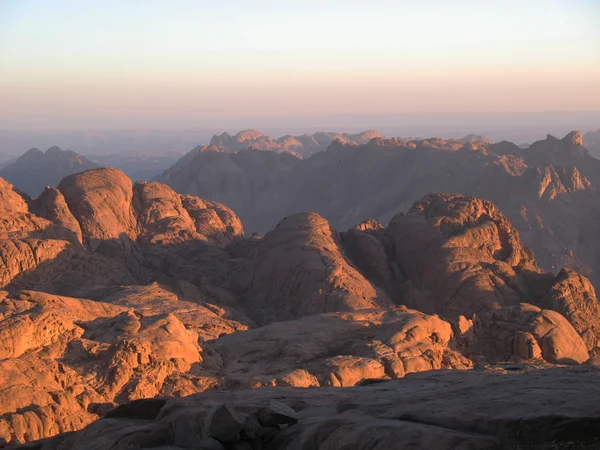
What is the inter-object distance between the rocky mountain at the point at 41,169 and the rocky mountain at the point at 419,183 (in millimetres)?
18403

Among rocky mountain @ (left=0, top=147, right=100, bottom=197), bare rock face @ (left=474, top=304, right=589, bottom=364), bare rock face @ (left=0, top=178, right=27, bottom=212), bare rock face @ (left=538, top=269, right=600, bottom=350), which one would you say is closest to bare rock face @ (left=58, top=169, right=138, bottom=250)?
bare rock face @ (left=0, top=178, right=27, bottom=212)

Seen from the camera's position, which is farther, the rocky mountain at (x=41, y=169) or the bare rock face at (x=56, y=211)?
the rocky mountain at (x=41, y=169)

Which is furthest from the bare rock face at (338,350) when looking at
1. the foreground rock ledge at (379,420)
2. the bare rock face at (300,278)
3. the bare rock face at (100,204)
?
the bare rock face at (100,204)

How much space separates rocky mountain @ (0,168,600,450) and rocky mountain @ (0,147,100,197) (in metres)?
67.2

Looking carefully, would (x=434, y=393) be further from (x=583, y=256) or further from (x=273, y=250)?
(x=583, y=256)

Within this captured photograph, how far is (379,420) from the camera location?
8930mm

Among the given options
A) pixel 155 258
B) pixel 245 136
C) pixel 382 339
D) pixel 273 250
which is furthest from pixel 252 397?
pixel 245 136

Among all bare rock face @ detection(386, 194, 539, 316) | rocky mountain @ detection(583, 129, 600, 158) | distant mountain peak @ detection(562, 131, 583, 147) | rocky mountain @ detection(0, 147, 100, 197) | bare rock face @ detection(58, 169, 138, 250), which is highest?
distant mountain peak @ detection(562, 131, 583, 147)

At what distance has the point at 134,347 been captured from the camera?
1678 centimetres

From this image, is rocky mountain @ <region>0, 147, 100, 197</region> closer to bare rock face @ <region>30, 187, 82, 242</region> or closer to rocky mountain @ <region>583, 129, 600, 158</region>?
bare rock face @ <region>30, 187, 82, 242</region>

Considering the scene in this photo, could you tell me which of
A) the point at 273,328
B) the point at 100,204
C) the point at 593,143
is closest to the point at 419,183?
the point at 100,204

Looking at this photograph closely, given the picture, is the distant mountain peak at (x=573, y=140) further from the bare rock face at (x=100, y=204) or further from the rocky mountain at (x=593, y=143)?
the rocky mountain at (x=593, y=143)

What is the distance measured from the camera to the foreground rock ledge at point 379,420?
25.4 ft

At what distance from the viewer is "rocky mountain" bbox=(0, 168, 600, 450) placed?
9.16 metres
